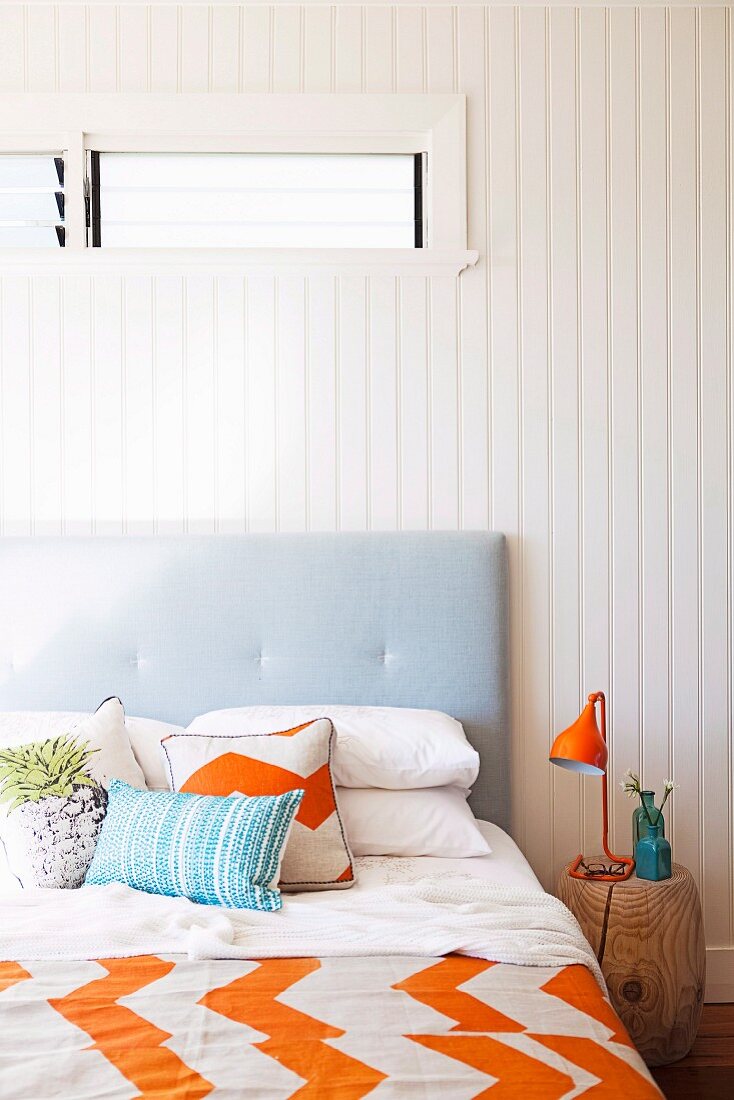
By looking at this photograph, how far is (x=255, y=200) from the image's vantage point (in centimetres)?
264

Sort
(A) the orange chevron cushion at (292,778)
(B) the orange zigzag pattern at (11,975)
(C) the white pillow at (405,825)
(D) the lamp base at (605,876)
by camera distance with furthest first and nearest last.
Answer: (D) the lamp base at (605,876)
(C) the white pillow at (405,825)
(A) the orange chevron cushion at (292,778)
(B) the orange zigzag pattern at (11,975)

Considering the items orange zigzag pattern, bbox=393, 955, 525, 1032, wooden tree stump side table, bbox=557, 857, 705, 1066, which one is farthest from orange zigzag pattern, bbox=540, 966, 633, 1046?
wooden tree stump side table, bbox=557, 857, 705, 1066

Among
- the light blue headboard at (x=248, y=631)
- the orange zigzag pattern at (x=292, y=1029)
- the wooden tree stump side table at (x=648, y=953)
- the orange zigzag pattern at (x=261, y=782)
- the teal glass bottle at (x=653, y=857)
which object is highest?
the light blue headboard at (x=248, y=631)

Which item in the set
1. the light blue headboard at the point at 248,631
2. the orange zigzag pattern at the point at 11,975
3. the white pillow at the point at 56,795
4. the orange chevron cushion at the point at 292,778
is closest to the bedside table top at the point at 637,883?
the light blue headboard at the point at 248,631

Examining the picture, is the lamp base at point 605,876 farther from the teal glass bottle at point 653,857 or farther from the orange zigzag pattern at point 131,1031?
the orange zigzag pattern at point 131,1031

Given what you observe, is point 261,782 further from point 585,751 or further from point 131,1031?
point 585,751

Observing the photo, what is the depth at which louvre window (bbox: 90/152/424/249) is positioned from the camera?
103 inches

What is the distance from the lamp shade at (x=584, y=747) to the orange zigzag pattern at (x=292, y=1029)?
85 cm

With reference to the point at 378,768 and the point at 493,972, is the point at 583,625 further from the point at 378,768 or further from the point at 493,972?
the point at 493,972

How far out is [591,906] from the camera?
2.17 metres

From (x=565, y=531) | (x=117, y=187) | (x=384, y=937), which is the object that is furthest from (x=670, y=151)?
(x=384, y=937)

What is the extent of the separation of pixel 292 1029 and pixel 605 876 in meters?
1.15

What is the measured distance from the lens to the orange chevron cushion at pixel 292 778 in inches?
73.7

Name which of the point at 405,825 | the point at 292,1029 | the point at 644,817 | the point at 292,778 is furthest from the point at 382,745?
the point at 292,1029
